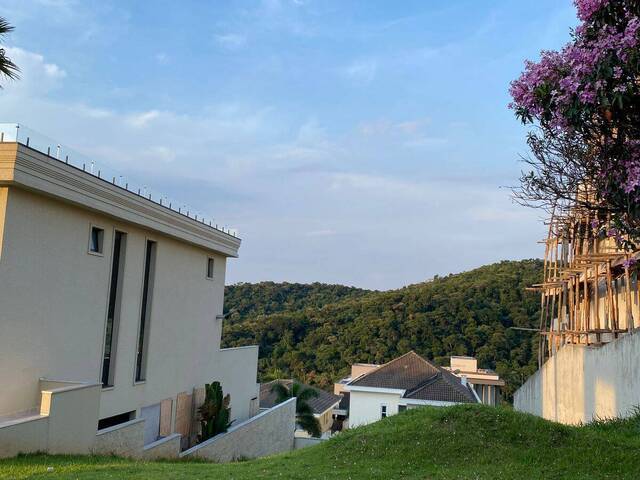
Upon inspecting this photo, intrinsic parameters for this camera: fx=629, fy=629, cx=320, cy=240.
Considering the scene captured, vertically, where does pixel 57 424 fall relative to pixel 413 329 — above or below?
below

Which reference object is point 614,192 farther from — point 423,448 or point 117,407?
point 117,407

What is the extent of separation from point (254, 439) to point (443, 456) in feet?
52.2

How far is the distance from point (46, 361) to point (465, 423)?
9452mm

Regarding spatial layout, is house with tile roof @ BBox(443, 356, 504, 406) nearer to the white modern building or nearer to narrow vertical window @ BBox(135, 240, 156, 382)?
the white modern building

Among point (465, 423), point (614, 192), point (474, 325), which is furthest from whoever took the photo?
point (474, 325)

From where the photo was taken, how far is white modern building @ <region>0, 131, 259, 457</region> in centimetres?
1305

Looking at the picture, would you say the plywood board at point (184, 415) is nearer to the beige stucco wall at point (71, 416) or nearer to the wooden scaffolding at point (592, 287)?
the beige stucco wall at point (71, 416)

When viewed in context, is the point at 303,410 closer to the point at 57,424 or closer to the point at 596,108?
the point at 57,424

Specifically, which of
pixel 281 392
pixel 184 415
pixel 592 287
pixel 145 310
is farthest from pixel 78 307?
pixel 281 392

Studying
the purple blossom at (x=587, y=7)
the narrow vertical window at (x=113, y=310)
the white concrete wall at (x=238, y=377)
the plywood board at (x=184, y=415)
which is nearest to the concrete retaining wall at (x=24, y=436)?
the narrow vertical window at (x=113, y=310)

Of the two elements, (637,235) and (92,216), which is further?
(92,216)

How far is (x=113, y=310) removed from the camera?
17656 millimetres

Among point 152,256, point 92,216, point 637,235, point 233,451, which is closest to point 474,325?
point 233,451

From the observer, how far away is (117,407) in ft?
57.8
